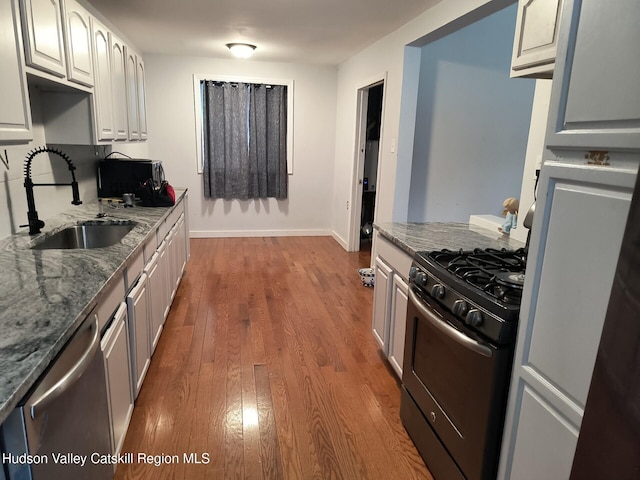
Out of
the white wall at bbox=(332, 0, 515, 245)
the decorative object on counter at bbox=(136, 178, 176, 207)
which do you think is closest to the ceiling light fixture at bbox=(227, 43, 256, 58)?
the white wall at bbox=(332, 0, 515, 245)

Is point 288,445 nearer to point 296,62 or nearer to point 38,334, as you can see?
point 38,334

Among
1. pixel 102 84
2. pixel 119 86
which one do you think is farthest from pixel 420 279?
pixel 119 86

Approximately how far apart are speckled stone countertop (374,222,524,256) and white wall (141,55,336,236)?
137 inches

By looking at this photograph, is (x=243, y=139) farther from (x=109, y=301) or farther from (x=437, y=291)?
(x=437, y=291)

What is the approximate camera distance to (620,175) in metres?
0.88

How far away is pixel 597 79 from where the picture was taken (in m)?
0.93

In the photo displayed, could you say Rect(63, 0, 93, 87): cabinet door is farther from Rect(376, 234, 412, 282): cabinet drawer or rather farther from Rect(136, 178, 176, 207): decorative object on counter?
Rect(376, 234, 412, 282): cabinet drawer

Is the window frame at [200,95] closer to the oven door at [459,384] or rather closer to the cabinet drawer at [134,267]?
the cabinet drawer at [134,267]

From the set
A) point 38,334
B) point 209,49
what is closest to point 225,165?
point 209,49

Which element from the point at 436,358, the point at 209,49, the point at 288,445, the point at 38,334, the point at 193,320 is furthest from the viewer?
the point at 209,49

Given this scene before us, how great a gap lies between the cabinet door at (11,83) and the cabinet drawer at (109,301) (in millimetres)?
692

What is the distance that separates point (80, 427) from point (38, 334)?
1.02 feet

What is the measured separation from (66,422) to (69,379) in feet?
0.45

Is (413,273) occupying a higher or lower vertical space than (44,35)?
lower
